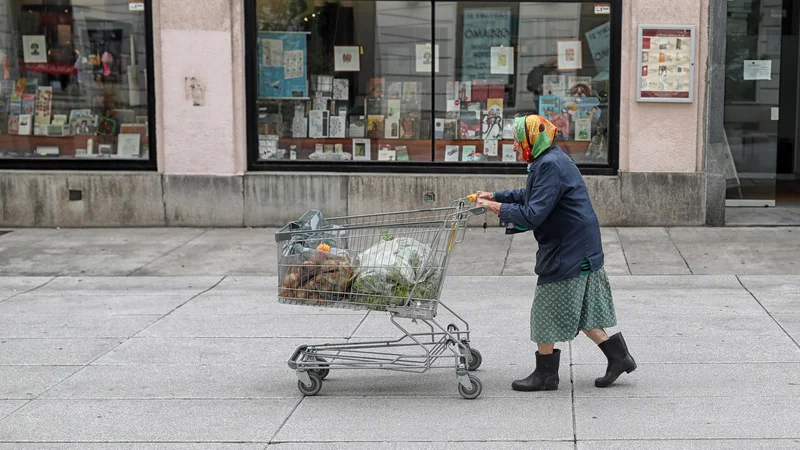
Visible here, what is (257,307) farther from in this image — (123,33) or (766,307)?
(123,33)

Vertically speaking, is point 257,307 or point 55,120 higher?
point 55,120

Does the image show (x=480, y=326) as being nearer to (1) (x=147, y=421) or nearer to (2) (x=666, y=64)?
(1) (x=147, y=421)

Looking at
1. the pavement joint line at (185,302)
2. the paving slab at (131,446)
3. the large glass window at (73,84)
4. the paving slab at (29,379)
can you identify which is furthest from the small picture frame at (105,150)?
the paving slab at (131,446)

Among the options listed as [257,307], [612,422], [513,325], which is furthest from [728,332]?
[257,307]

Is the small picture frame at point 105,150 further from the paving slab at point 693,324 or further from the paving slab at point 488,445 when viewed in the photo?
the paving slab at point 488,445

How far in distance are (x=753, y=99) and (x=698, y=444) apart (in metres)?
9.07

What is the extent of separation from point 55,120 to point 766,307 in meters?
9.05

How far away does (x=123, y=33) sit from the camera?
12.9m

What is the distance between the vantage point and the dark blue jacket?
6.16 metres

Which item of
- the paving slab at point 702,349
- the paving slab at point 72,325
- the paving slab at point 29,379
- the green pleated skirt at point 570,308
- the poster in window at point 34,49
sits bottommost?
the paving slab at point 29,379

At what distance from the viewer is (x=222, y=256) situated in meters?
11.1

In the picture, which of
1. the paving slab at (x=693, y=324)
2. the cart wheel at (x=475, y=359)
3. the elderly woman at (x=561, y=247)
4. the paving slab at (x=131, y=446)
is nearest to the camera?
the paving slab at (x=131, y=446)

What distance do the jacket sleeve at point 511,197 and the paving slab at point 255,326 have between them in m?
2.00

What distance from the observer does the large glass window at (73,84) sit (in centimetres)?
1291
